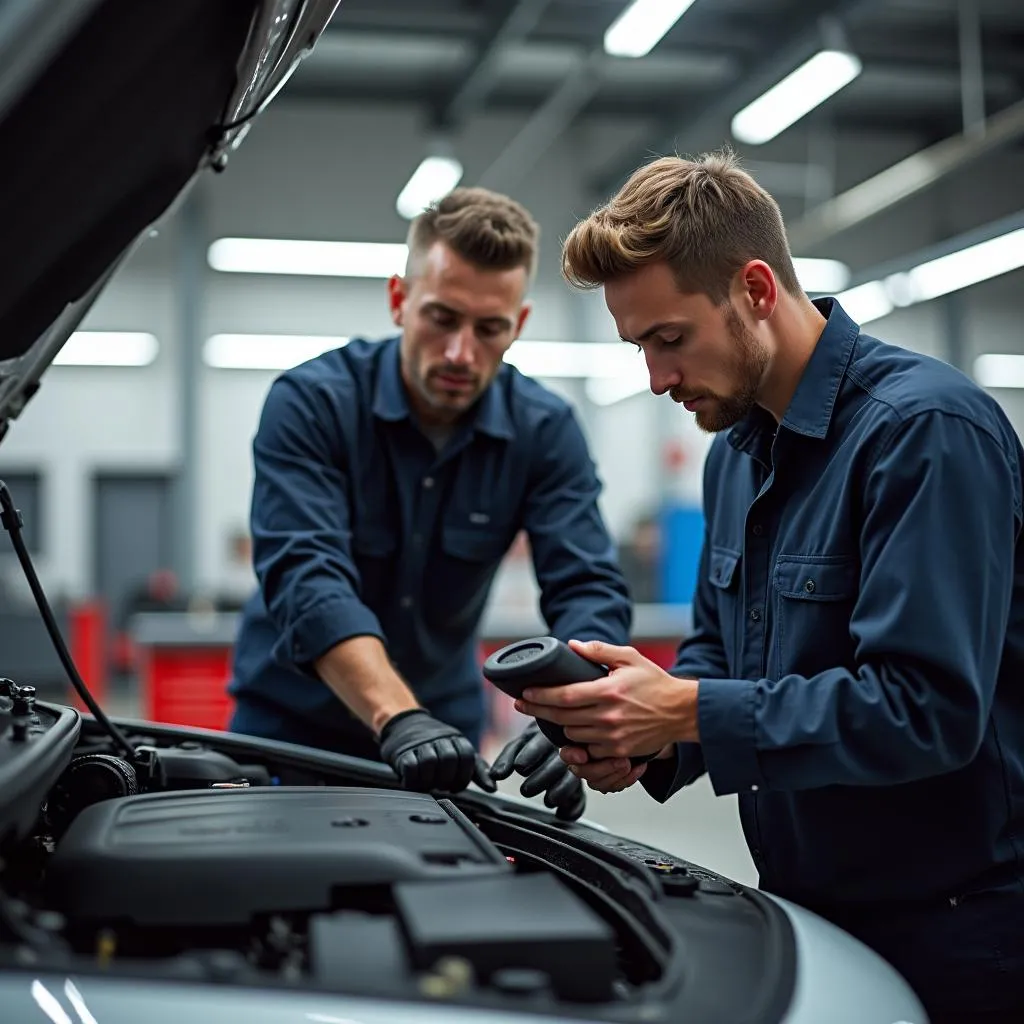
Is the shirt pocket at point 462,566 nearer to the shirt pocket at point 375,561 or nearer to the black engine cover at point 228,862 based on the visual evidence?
the shirt pocket at point 375,561

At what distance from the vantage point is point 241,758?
1.55 m

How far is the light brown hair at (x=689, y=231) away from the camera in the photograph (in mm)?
1149

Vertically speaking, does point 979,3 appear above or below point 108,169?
above

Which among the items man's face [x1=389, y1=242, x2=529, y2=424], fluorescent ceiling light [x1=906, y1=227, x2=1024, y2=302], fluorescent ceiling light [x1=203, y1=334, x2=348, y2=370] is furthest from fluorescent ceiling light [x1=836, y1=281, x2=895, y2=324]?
man's face [x1=389, y1=242, x2=529, y2=424]

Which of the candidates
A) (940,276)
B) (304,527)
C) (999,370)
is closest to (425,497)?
(304,527)

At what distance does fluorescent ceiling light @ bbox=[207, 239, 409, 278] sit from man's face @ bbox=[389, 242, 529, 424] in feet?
24.6

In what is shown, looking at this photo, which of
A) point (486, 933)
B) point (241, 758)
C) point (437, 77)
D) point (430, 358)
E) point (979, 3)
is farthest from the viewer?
point (437, 77)

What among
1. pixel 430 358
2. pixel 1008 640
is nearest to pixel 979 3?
pixel 430 358

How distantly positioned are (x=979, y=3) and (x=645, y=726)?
7.67 m

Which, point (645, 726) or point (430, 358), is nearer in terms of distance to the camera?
point (645, 726)

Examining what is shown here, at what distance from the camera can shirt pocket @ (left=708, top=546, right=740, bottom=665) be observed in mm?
1312

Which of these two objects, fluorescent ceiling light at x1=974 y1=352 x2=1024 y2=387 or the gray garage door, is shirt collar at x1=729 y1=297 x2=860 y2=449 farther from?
the gray garage door

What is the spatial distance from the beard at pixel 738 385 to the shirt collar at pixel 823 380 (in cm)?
4

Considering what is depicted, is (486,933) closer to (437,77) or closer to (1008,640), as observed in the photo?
(1008,640)
